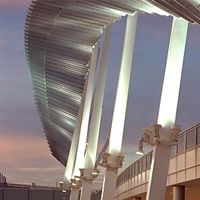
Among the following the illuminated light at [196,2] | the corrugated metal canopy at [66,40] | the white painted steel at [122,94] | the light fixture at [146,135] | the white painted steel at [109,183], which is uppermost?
the corrugated metal canopy at [66,40]

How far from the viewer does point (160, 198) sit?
18.5 meters

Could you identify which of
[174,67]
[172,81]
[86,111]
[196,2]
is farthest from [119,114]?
[196,2]

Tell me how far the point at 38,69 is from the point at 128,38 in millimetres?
24379

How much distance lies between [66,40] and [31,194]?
161 ft

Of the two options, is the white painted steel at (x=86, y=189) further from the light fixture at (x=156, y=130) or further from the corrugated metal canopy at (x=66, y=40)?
the light fixture at (x=156, y=130)

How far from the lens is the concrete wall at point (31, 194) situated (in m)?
82.5

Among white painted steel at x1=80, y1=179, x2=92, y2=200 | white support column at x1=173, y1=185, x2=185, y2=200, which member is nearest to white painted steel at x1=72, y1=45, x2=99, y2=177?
white painted steel at x1=80, y1=179, x2=92, y2=200

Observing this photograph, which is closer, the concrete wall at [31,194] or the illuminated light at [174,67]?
the illuminated light at [174,67]

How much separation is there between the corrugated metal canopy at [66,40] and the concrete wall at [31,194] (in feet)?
61.8

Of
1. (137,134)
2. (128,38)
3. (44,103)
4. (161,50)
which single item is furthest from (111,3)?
(161,50)

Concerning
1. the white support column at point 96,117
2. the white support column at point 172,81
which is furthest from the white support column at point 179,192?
the white support column at point 172,81

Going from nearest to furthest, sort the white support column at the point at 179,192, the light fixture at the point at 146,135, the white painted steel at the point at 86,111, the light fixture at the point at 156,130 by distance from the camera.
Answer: the light fixture at the point at 156,130 → the light fixture at the point at 146,135 → the white support column at the point at 179,192 → the white painted steel at the point at 86,111

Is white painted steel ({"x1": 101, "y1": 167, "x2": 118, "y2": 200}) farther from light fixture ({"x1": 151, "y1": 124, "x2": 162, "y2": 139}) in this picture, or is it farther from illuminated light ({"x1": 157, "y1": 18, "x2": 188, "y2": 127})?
light fixture ({"x1": 151, "y1": 124, "x2": 162, "y2": 139})

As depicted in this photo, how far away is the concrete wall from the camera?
82500 millimetres
